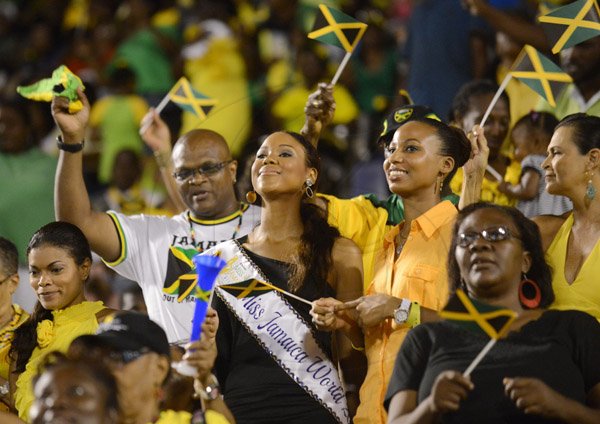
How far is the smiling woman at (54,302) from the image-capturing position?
5086mm

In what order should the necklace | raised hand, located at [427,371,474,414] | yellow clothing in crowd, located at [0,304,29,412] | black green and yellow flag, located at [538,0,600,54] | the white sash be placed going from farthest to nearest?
1. the necklace
2. black green and yellow flag, located at [538,0,600,54]
3. yellow clothing in crowd, located at [0,304,29,412]
4. the white sash
5. raised hand, located at [427,371,474,414]

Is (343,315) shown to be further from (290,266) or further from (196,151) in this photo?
(196,151)

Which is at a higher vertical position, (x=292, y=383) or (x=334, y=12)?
(x=334, y=12)

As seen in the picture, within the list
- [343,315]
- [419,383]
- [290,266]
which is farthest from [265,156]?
[419,383]

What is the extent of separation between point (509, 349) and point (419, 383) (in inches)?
13.1

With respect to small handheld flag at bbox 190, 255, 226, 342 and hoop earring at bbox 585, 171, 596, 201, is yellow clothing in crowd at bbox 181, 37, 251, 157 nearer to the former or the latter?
hoop earring at bbox 585, 171, 596, 201

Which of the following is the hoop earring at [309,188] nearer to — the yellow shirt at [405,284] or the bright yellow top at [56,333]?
the yellow shirt at [405,284]

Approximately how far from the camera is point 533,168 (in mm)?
5887

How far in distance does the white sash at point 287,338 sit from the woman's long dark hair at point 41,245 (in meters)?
0.67

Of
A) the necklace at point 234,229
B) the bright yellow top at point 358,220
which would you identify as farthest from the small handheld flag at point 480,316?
the necklace at point 234,229

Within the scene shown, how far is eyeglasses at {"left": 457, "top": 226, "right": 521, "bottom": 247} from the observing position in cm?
441

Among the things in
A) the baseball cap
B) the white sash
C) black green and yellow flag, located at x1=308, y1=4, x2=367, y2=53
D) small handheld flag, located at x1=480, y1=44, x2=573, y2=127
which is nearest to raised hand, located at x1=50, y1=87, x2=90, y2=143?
the white sash

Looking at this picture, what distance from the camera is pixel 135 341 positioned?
13.2ft

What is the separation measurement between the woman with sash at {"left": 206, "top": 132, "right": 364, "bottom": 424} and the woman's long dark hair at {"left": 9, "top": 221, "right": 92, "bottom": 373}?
0.60 metres
